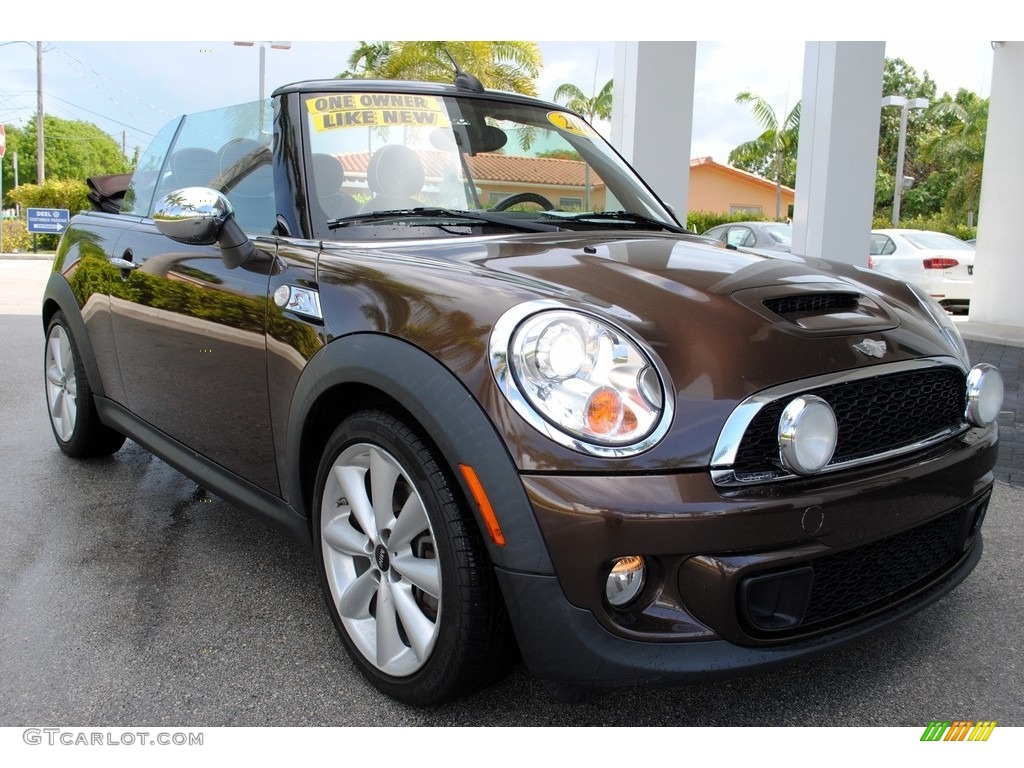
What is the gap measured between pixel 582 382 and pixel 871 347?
70cm

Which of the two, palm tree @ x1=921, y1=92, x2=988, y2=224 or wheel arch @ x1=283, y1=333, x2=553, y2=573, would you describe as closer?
wheel arch @ x1=283, y1=333, x2=553, y2=573

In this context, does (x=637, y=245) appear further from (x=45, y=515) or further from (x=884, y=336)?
(x=45, y=515)

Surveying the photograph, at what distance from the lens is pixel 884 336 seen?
1999mm

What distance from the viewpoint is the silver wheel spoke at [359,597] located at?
6.94ft

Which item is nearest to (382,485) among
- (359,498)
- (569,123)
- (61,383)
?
(359,498)

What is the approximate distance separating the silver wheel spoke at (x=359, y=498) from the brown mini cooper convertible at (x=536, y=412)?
0.03ft

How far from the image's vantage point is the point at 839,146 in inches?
289

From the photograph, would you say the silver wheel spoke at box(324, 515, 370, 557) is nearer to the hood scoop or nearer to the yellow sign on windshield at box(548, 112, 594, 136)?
the hood scoop

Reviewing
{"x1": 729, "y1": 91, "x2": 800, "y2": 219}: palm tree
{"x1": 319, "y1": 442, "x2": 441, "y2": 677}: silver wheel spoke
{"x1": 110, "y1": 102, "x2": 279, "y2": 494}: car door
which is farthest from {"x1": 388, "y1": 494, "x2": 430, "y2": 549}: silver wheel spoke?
{"x1": 729, "y1": 91, "x2": 800, "y2": 219}: palm tree

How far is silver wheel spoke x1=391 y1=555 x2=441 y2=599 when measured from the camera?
1.87 meters

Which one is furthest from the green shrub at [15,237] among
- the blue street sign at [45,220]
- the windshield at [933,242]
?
the windshield at [933,242]

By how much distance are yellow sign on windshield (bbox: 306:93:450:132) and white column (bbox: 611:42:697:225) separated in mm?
5024
